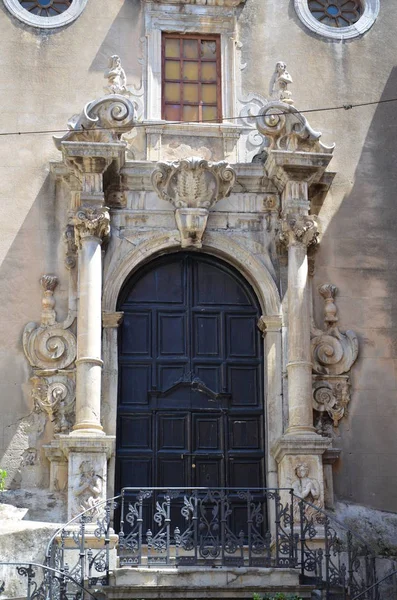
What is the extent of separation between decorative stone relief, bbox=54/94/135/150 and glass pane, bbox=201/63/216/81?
5.27ft

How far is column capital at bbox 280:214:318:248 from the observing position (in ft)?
54.7

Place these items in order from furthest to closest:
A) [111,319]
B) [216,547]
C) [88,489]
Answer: [111,319] < [88,489] < [216,547]

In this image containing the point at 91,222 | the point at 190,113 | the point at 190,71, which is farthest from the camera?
the point at 190,71

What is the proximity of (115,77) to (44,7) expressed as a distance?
5.63 ft

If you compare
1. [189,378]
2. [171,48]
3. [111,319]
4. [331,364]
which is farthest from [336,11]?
[189,378]

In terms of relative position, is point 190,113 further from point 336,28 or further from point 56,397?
point 56,397

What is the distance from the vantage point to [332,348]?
16.9 m

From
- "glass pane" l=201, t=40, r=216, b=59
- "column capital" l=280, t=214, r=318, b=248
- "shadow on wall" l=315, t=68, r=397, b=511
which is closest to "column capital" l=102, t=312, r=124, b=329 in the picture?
"column capital" l=280, t=214, r=318, b=248

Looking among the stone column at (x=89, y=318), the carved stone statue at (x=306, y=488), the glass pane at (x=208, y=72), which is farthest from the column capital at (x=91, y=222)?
the carved stone statue at (x=306, y=488)

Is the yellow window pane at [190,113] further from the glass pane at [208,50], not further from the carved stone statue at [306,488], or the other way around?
the carved stone statue at [306,488]

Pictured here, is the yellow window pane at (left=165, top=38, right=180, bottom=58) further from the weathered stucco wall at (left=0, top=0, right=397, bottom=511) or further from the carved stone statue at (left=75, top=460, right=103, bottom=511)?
the carved stone statue at (left=75, top=460, right=103, bottom=511)

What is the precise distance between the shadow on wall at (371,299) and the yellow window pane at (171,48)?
262cm

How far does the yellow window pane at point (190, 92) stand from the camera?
17.9 metres

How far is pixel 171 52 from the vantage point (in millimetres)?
18047
